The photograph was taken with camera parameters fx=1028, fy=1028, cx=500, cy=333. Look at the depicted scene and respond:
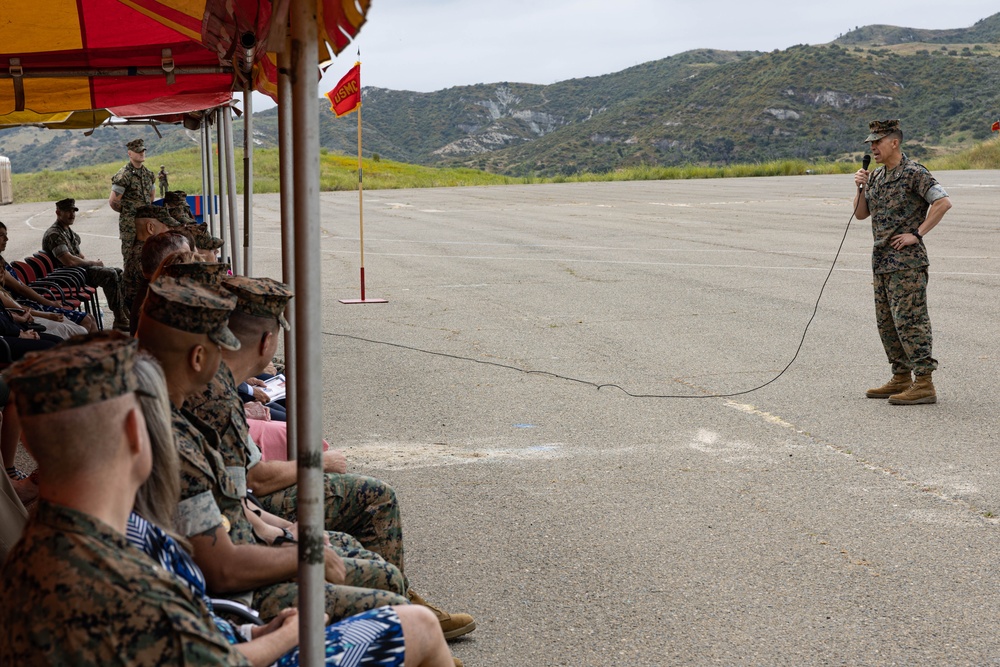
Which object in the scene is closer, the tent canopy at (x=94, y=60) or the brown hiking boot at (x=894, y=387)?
the tent canopy at (x=94, y=60)

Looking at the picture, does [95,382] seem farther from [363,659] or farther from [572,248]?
[572,248]

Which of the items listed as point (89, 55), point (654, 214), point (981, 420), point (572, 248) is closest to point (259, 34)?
point (89, 55)

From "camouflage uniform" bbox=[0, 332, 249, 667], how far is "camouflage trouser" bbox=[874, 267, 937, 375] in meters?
7.19

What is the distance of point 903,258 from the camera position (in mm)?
8188

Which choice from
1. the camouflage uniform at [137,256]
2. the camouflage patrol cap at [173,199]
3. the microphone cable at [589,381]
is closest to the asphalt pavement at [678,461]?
the microphone cable at [589,381]

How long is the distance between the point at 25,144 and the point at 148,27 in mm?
163010

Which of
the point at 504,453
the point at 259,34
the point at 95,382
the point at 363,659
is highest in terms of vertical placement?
the point at 259,34

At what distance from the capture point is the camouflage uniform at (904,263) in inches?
320

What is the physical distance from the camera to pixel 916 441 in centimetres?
700

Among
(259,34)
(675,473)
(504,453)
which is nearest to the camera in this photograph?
(259,34)

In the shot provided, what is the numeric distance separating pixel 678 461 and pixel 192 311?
13.8ft

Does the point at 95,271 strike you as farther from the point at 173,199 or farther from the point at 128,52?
the point at 128,52

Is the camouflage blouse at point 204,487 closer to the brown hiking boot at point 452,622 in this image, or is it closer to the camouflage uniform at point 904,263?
the brown hiking boot at point 452,622

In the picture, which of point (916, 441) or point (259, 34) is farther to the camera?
point (916, 441)
